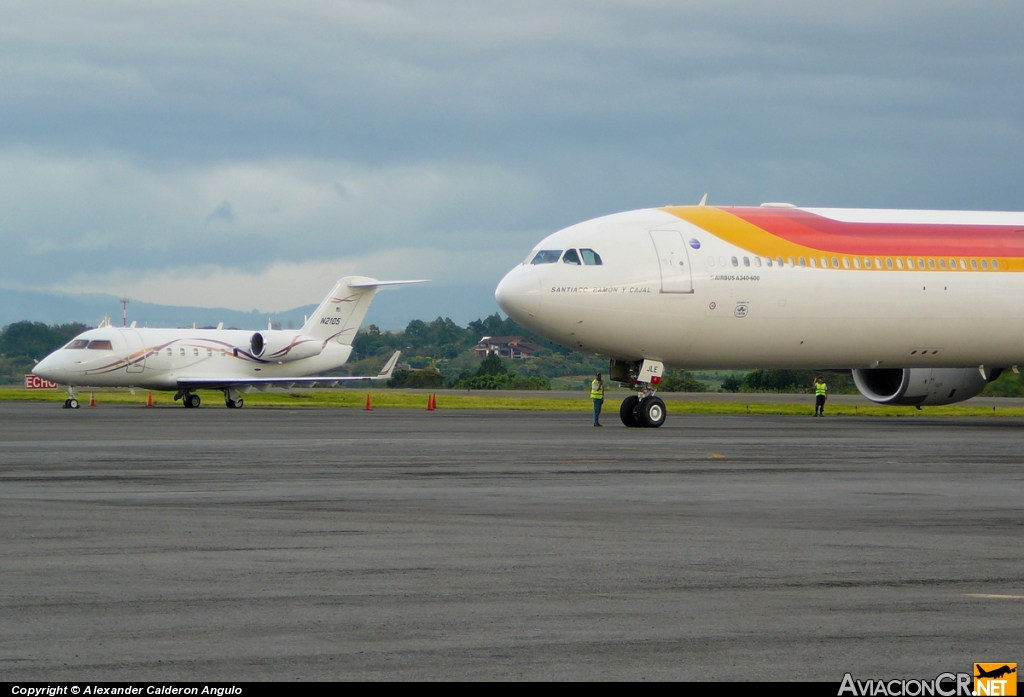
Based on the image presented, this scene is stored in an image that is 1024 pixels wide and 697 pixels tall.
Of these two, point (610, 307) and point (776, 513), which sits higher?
point (610, 307)

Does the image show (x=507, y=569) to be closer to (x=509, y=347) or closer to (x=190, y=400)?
(x=190, y=400)

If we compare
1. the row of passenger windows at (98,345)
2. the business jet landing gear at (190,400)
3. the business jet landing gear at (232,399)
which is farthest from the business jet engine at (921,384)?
the row of passenger windows at (98,345)

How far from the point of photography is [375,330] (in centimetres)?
15488

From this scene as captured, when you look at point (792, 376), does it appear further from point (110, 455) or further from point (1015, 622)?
point (1015, 622)

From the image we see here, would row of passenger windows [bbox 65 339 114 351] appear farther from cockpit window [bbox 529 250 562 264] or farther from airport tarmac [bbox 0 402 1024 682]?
airport tarmac [bbox 0 402 1024 682]

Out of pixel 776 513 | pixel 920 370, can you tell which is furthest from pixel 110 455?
pixel 920 370

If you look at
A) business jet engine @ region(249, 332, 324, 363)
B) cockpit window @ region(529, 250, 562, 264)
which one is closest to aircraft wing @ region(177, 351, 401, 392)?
business jet engine @ region(249, 332, 324, 363)

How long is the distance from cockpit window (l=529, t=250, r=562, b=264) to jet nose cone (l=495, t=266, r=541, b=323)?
37 cm

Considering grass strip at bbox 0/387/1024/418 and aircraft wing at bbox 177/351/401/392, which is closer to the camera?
grass strip at bbox 0/387/1024/418

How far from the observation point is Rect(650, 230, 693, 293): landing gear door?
2838cm

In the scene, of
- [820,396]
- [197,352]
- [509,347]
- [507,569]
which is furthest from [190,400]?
[509,347]

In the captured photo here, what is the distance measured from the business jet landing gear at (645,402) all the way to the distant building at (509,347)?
378ft

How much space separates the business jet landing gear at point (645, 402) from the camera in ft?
94.0

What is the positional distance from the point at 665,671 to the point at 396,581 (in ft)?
8.94
